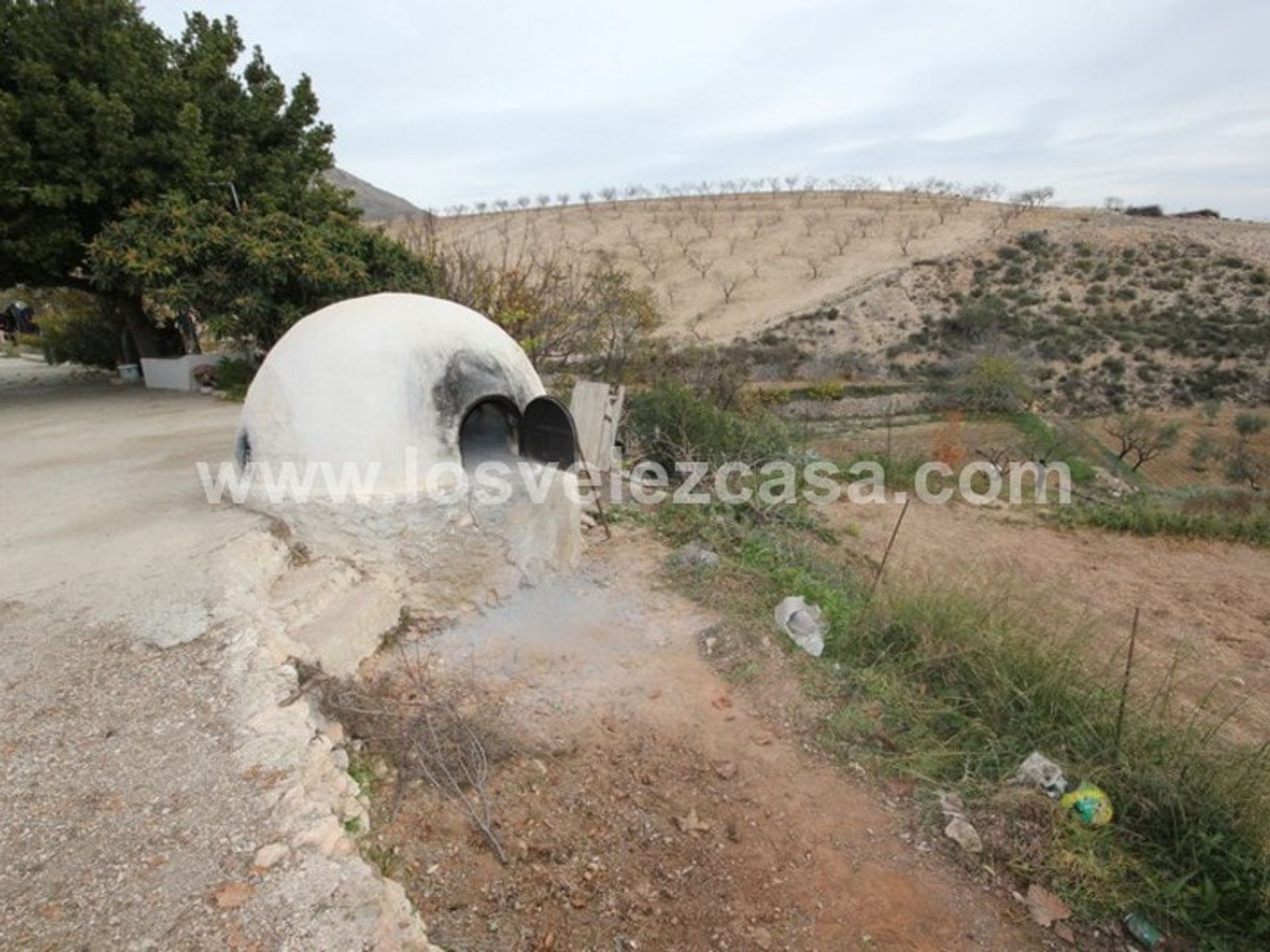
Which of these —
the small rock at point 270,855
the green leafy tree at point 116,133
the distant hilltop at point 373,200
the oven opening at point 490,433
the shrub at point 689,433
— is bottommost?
the small rock at point 270,855

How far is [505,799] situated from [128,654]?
7.38 feet

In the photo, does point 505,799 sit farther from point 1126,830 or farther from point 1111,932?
point 1126,830

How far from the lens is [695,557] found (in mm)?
6848

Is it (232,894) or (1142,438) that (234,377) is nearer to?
(232,894)

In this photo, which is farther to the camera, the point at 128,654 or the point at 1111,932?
the point at 128,654

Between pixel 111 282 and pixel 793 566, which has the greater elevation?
pixel 111 282

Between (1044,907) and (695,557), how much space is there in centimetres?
384

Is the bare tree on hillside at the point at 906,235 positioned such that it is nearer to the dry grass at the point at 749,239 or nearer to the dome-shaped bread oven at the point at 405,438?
the dry grass at the point at 749,239

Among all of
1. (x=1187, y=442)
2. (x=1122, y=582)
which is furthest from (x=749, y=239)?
(x=1122, y=582)

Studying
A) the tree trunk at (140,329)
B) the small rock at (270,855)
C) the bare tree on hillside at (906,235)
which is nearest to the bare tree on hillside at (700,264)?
the bare tree on hillside at (906,235)

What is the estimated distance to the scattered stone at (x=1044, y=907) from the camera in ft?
11.5

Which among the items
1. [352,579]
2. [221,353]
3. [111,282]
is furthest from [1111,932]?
[221,353]

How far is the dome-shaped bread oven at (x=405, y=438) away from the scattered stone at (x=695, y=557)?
128 centimetres

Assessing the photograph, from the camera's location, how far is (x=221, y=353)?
507 inches
